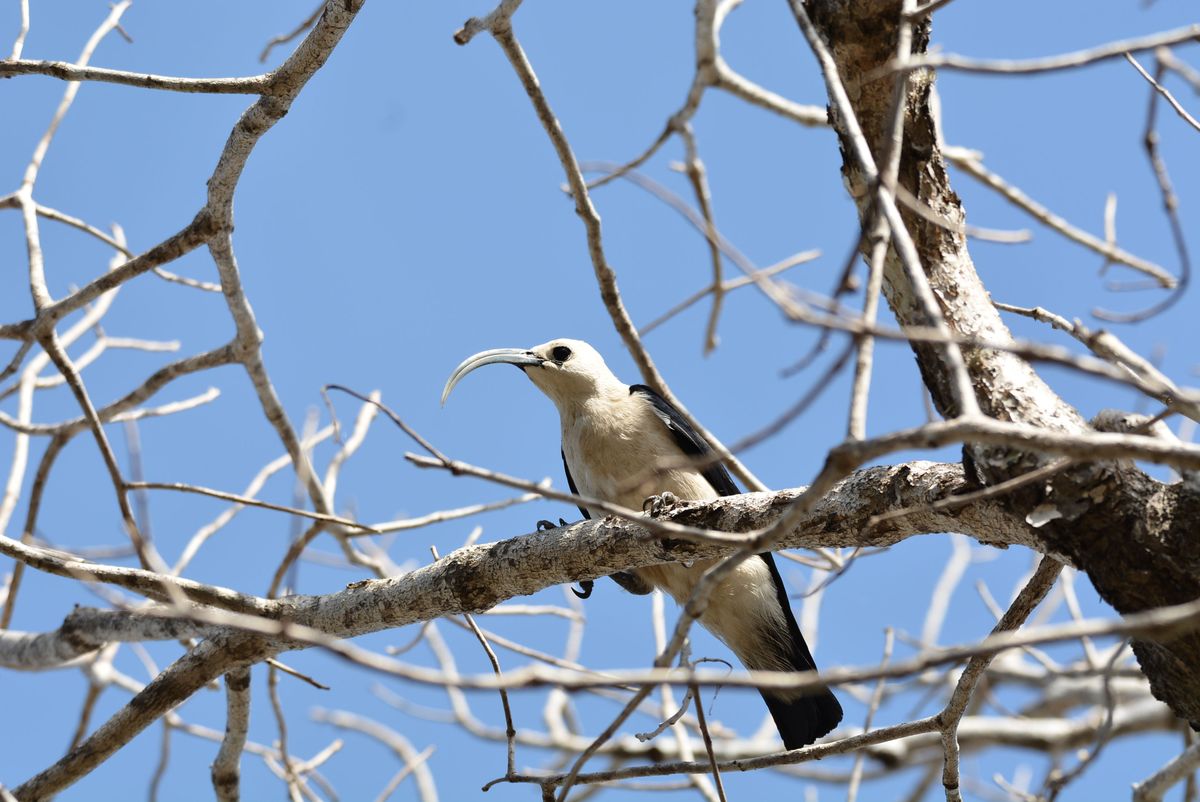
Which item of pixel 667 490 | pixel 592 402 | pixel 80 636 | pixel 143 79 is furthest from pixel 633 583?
Answer: pixel 143 79

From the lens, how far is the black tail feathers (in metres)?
4.80

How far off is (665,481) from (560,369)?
38.3 inches

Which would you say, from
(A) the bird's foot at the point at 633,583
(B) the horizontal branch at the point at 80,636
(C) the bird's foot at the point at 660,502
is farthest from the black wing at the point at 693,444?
(B) the horizontal branch at the point at 80,636

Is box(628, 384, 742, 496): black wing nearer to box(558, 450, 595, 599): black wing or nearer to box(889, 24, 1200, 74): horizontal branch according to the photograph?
box(558, 450, 595, 599): black wing

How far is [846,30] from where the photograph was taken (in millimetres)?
3293

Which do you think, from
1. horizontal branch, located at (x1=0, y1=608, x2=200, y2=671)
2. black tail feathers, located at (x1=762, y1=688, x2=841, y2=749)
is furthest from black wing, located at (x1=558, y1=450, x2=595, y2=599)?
horizontal branch, located at (x1=0, y1=608, x2=200, y2=671)

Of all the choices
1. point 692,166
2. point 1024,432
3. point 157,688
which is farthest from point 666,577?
point 1024,432

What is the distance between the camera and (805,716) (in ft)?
15.8

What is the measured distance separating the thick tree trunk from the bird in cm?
172

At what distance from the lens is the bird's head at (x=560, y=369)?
18.5ft

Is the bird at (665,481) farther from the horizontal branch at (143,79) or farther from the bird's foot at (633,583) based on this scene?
the horizontal branch at (143,79)

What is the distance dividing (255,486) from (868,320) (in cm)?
426

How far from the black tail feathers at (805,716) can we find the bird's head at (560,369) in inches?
65.5

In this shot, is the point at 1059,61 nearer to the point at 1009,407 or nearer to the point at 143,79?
the point at 1009,407
